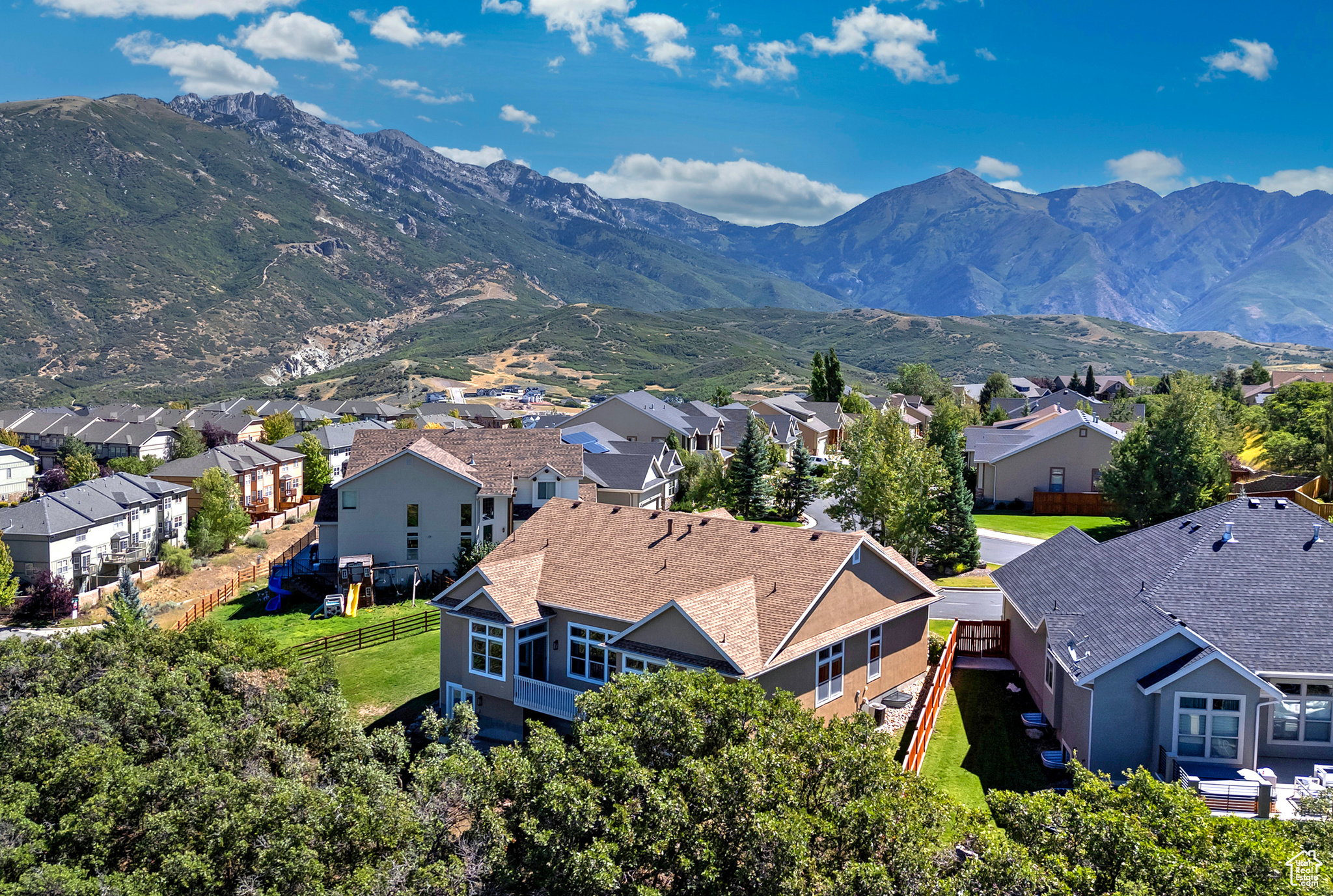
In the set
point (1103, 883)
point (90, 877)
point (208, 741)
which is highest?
point (1103, 883)

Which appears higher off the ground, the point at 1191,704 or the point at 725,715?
the point at 725,715

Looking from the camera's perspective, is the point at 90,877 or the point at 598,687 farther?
the point at 598,687

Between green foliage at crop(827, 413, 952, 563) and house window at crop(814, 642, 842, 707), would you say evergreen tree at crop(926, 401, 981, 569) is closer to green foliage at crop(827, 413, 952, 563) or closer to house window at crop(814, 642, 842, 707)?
green foliage at crop(827, 413, 952, 563)

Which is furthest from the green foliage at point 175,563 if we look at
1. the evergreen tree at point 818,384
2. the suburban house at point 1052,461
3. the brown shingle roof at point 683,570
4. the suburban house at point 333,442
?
the evergreen tree at point 818,384

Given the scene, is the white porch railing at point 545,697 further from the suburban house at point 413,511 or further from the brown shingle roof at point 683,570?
the suburban house at point 413,511

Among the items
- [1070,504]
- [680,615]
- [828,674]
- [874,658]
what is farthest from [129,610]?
[1070,504]

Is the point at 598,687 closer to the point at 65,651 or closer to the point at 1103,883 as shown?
the point at 1103,883

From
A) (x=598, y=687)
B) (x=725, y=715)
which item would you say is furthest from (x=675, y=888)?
(x=598, y=687)
